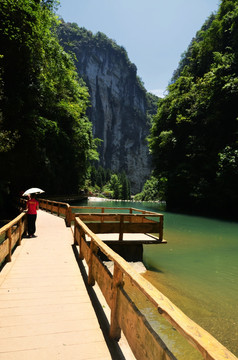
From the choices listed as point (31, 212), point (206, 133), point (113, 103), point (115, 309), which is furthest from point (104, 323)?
point (113, 103)

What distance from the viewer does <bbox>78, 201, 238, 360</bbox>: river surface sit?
200 inches

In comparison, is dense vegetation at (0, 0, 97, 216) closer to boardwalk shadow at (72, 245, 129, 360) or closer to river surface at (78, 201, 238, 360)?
river surface at (78, 201, 238, 360)

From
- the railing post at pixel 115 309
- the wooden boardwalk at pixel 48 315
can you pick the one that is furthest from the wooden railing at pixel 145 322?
the wooden boardwalk at pixel 48 315

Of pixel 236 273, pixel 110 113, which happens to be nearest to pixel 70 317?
pixel 236 273

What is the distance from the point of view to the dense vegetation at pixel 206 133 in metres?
27.0

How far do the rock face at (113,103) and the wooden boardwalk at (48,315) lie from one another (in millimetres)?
132392

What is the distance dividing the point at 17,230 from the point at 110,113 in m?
138

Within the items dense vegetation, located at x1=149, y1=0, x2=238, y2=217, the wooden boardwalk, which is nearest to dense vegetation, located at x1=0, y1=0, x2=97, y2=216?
the wooden boardwalk

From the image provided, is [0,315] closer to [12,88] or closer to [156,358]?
[156,358]

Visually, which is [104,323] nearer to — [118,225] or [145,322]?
[145,322]

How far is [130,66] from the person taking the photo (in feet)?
522

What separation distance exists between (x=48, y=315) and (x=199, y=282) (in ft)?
18.9

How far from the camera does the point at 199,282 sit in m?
7.76

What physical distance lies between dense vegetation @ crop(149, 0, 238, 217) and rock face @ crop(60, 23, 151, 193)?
3933 inches
